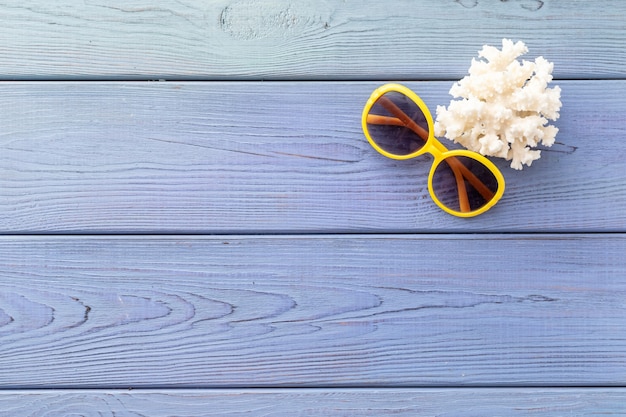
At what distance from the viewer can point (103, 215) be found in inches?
23.3

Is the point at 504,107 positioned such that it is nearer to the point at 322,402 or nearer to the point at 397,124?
the point at 397,124

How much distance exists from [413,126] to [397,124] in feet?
0.05

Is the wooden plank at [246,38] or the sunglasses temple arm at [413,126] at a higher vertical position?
the wooden plank at [246,38]

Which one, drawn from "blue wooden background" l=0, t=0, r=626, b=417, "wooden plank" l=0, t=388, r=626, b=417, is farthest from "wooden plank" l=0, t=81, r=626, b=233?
"wooden plank" l=0, t=388, r=626, b=417

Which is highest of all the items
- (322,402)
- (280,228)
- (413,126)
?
(413,126)

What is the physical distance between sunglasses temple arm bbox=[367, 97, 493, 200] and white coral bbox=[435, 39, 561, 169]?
19 millimetres

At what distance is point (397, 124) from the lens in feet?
1.87

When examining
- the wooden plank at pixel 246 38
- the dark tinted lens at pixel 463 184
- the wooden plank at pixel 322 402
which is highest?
the wooden plank at pixel 246 38

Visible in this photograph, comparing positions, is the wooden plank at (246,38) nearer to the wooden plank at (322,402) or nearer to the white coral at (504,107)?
the white coral at (504,107)

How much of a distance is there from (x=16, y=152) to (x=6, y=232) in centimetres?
8

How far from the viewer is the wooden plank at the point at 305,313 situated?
0.59 metres

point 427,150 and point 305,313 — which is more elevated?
point 427,150

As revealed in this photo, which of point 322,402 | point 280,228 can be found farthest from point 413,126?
point 322,402

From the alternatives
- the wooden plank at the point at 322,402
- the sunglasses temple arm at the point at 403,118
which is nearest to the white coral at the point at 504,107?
the sunglasses temple arm at the point at 403,118
